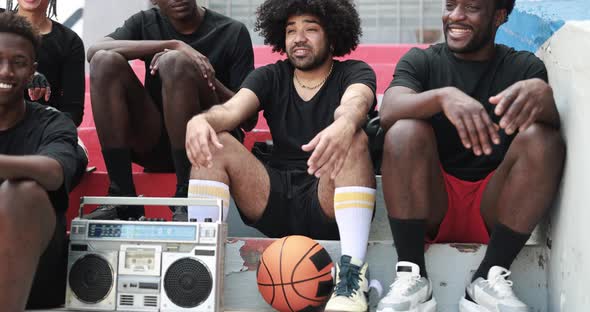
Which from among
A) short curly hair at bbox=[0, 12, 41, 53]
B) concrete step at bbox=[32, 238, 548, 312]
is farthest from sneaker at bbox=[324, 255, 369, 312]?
short curly hair at bbox=[0, 12, 41, 53]

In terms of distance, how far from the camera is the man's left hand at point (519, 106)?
6.70 feet

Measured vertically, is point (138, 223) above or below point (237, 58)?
below

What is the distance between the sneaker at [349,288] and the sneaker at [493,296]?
318mm

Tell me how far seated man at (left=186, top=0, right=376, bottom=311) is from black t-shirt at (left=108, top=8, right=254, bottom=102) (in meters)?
0.15

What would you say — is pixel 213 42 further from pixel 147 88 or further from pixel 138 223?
pixel 138 223

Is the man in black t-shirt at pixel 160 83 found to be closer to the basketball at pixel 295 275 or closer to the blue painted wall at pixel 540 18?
the basketball at pixel 295 275

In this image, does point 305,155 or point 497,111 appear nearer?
point 497,111

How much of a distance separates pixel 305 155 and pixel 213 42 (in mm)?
821

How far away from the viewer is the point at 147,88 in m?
3.06

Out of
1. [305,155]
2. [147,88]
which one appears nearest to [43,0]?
[147,88]

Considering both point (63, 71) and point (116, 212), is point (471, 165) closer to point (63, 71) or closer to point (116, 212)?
point (116, 212)

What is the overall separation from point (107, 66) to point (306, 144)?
0.84 metres

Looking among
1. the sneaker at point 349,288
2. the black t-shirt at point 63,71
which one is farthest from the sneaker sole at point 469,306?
the black t-shirt at point 63,71

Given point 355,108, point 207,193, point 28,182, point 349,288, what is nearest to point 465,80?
point 355,108
